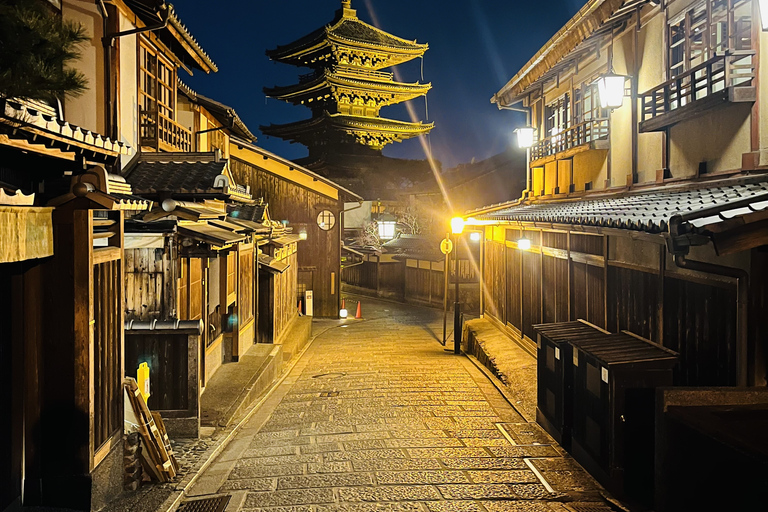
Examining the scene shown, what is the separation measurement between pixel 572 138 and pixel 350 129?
28.6m

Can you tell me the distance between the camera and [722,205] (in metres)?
5.50

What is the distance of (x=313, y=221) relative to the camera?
28062mm

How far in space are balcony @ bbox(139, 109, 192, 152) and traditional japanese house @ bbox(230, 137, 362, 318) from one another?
13822 millimetres

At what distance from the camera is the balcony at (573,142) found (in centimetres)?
1267

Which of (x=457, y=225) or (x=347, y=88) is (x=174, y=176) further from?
(x=347, y=88)

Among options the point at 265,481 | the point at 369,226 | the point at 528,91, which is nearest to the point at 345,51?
the point at 369,226

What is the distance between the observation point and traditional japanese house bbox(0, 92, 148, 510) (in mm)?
5273

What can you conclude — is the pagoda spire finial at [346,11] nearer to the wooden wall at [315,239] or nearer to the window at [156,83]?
the wooden wall at [315,239]

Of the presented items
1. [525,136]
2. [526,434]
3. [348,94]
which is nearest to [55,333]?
[526,434]

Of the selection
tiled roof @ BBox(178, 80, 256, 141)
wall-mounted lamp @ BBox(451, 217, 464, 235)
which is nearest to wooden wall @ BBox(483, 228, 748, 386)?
wall-mounted lamp @ BBox(451, 217, 464, 235)

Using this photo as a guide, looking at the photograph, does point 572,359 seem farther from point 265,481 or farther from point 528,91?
point 528,91

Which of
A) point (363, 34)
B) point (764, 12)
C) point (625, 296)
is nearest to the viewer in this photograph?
point (764, 12)

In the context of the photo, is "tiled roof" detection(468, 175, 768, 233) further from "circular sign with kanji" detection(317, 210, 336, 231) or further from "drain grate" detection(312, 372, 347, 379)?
"circular sign with kanji" detection(317, 210, 336, 231)

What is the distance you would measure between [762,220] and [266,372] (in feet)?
33.2
